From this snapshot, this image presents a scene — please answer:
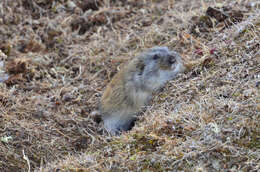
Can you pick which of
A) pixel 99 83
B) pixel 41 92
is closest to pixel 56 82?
pixel 41 92

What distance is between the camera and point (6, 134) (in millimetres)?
4941

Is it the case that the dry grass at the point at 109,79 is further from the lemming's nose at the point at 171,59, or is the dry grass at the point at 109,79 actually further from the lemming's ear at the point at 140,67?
the lemming's ear at the point at 140,67

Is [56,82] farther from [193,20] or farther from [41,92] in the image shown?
Result: [193,20]

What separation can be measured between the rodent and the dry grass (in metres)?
0.17

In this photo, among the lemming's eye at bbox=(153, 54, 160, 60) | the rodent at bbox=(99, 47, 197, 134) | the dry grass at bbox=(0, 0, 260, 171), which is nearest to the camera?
the dry grass at bbox=(0, 0, 260, 171)

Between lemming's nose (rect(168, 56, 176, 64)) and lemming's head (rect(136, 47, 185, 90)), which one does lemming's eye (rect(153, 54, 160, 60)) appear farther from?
lemming's nose (rect(168, 56, 176, 64))

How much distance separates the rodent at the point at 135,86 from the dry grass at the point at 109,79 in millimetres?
170

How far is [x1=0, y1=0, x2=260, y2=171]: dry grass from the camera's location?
359 cm

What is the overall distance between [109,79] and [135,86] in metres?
0.84

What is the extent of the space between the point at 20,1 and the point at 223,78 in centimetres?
451

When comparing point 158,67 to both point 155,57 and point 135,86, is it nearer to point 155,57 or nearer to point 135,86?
point 155,57

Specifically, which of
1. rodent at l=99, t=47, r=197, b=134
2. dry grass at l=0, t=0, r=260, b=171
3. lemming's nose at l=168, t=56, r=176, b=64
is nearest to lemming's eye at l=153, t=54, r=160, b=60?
rodent at l=99, t=47, r=197, b=134

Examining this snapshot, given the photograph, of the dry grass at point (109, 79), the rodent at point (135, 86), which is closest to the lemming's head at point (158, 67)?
the rodent at point (135, 86)

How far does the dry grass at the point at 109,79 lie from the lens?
3594mm
